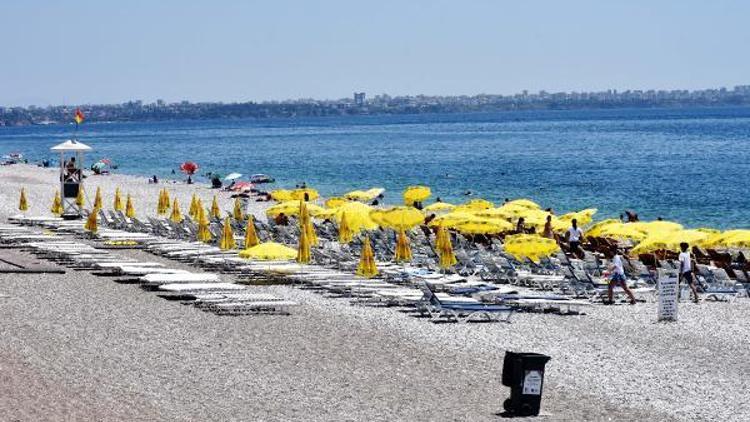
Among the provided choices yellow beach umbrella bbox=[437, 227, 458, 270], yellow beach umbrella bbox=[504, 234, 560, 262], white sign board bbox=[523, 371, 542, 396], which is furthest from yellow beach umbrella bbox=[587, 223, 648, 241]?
A: white sign board bbox=[523, 371, 542, 396]

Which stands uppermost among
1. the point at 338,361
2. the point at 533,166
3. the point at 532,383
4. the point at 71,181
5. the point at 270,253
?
the point at 532,383

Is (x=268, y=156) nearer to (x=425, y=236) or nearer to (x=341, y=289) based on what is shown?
(x=425, y=236)

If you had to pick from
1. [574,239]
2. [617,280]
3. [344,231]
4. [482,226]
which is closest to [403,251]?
[344,231]

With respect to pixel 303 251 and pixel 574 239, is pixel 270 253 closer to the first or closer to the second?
pixel 303 251

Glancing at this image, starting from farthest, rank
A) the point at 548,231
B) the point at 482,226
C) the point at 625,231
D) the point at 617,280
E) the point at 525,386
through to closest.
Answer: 1. the point at 548,231
2. the point at 482,226
3. the point at 625,231
4. the point at 617,280
5. the point at 525,386

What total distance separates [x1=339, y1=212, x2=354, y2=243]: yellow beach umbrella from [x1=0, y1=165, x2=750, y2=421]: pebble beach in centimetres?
429

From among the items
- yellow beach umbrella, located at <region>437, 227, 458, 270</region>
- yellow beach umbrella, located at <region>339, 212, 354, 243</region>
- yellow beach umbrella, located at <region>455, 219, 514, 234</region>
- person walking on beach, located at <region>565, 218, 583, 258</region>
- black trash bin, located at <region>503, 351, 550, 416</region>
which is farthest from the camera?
yellow beach umbrella, located at <region>455, 219, 514, 234</region>

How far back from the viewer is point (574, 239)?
26547mm

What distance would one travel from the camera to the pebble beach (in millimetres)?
13328

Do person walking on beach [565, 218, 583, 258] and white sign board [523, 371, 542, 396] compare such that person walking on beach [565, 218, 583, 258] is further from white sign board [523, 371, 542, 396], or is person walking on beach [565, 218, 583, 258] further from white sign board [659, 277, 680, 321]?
white sign board [523, 371, 542, 396]

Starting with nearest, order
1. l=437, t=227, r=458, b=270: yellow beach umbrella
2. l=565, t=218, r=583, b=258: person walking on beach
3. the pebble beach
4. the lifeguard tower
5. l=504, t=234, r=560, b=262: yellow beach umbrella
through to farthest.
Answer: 1. the pebble beach
2. l=504, t=234, r=560, b=262: yellow beach umbrella
3. l=437, t=227, r=458, b=270: yellow beach umbrella
4. l=565, t=218, r=583, b=258: person walking on beach
5. the lifeguard tower

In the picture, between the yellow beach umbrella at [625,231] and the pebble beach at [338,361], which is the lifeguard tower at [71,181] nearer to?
the pebble beach at [338,361]

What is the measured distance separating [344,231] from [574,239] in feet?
14.9

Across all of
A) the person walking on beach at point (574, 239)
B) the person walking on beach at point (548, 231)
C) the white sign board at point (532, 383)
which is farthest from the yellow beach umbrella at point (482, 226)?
the white sign board at point (532, 383)
